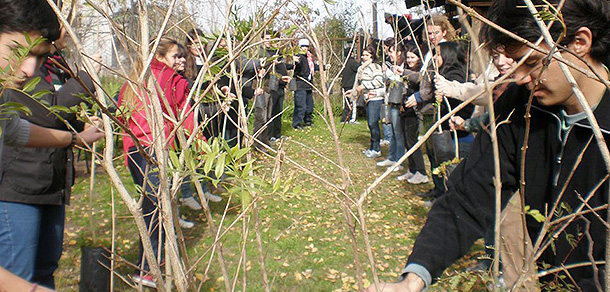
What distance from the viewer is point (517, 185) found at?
167 cm

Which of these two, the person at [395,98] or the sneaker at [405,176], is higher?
the person at [395,98]

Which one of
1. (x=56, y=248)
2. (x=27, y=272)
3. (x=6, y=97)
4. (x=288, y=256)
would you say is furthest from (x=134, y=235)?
(x=6, y=97)

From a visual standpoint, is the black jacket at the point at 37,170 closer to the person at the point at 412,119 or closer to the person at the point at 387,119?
the person at the point at 412,119

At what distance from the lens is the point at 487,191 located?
157 centimetres

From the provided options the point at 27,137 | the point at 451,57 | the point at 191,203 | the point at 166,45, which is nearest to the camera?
the point at 27,137

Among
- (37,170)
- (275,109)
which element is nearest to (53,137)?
(37,170)

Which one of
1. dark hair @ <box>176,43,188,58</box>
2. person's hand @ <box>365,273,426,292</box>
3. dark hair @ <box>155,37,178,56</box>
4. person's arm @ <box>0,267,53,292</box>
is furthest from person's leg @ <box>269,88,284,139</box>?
person's arm @ <box>0,267,53,292</box>

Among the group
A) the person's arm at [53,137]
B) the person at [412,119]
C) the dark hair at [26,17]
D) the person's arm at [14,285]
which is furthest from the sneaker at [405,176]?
the person's arm at [14,285]

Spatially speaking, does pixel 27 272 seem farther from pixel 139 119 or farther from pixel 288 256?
pixel 288 256

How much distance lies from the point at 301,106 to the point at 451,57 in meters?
6.67

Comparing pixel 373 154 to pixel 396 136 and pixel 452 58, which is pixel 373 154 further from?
pixel 452 58

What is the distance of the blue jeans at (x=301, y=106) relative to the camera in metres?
10.9

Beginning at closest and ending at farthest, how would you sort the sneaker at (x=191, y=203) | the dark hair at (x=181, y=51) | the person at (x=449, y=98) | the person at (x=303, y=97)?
the dark hair at (x=181, y=51)
the person at (x=449, y=98)
the sneaker at (x=191, y=203)
the person at (x=303, y=97)

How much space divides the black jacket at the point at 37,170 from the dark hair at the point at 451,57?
3.54 metres
